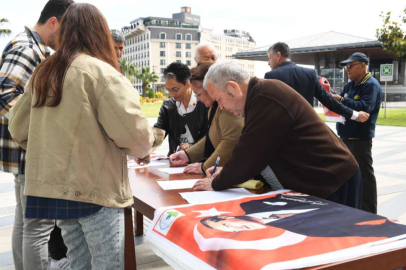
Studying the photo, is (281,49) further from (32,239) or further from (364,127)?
(32,239)

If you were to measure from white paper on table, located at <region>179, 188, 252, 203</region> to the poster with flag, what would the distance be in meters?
0.15

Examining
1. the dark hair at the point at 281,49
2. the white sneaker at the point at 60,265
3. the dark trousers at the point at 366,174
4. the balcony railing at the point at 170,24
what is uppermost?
the balcony railing at the point at 170,24

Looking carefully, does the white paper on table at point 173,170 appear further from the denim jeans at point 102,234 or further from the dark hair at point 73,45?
the dark hair at point 73,45

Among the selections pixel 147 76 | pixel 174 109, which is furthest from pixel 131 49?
pixel 174 109

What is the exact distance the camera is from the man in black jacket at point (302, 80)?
3.39 m

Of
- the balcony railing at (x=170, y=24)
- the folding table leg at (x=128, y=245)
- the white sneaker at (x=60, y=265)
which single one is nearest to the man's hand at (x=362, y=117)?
the folding table leg at (x=128, y=245)

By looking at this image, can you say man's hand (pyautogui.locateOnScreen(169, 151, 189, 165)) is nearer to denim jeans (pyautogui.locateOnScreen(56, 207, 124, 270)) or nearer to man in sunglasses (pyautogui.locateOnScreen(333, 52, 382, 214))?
denim jeans (pyautogui.locateOnScreen(56, 207, 124, 270))

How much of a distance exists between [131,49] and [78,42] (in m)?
104

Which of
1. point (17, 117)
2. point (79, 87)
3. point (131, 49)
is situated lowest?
point (17, 117)

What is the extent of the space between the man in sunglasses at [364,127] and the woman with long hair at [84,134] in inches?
107

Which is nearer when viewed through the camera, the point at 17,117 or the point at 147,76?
the point at 17,117

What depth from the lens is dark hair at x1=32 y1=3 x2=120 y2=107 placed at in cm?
142

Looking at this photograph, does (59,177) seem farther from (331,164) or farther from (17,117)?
(331,164)

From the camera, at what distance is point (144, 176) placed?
235cm
